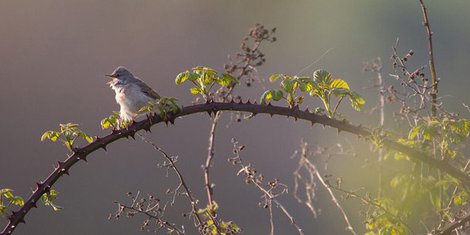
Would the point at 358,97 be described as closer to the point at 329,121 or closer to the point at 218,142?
the point at 329,121

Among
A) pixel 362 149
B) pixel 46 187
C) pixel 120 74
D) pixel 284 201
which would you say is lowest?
pixel 46 187

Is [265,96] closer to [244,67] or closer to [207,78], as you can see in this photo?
[207,78]

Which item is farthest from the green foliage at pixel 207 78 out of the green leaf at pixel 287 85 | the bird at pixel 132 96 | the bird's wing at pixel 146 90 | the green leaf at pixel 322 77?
the bird's wing at pixel 146 90

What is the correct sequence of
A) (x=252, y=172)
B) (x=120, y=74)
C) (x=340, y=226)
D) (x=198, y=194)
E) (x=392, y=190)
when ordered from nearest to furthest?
(x=252, y=172)
(x=392, y=190)
(x=120, y=74)
(x=340, y=226)
(x=198, y=194)

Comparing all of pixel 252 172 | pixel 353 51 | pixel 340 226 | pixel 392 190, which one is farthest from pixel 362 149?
pixel 353 51

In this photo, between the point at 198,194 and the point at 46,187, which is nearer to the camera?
the point at 46,187

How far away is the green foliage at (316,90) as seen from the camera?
2609 millimetres

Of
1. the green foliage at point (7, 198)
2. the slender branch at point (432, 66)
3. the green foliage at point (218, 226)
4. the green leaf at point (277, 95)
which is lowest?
the green foliage at point (218, 226)

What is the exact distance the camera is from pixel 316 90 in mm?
2643

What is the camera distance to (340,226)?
865cm

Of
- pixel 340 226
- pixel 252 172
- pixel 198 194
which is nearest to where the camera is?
pixel 252 172

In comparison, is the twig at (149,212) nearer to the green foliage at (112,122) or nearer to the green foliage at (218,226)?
the green foliage at (218,226)

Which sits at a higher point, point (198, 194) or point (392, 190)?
point (198, 194)

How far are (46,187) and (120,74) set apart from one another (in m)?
2.70
